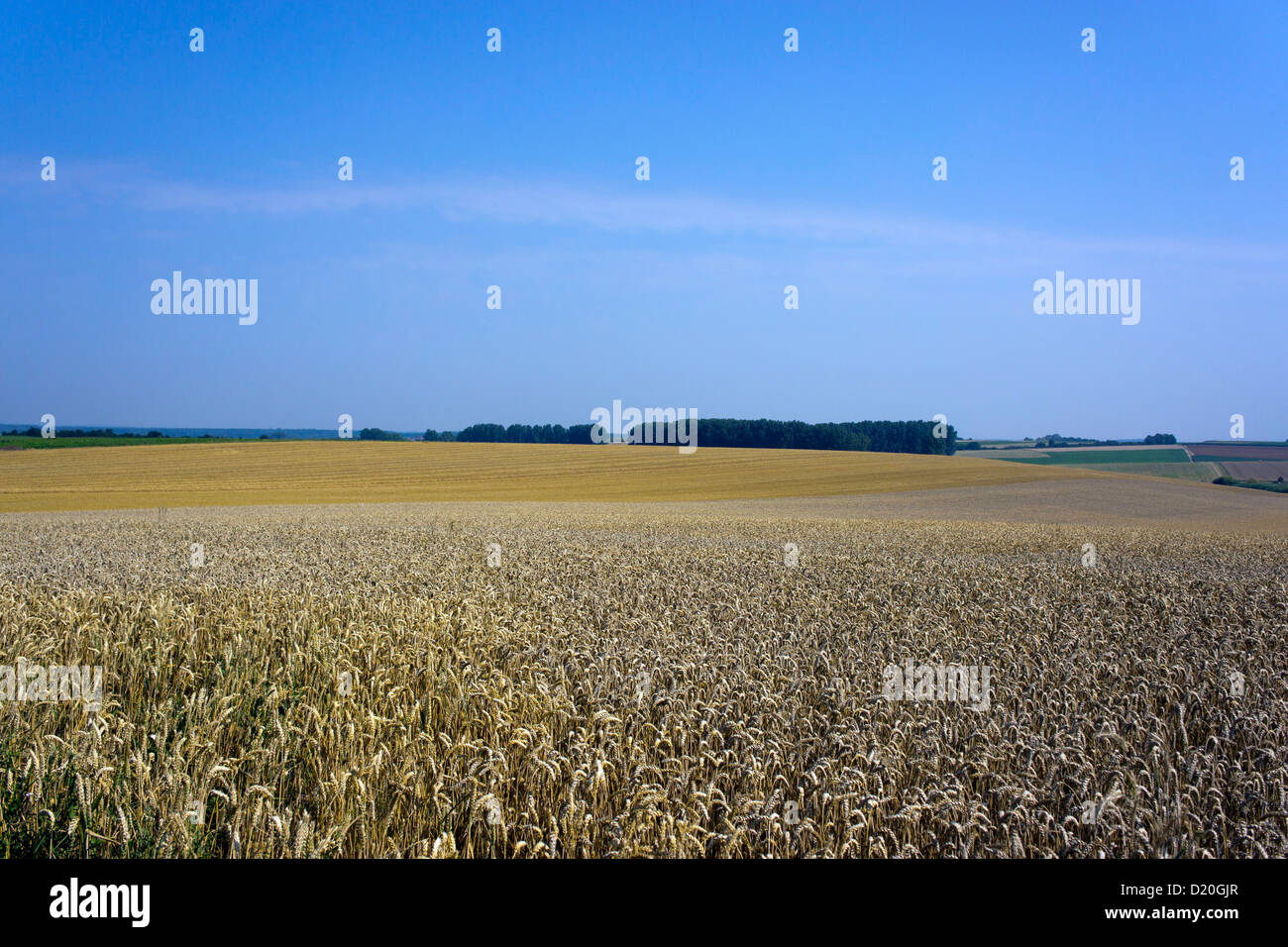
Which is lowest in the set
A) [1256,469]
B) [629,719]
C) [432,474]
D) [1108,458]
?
[1256,469]

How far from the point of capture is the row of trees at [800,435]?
10106cm

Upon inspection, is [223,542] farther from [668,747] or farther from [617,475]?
[617,475]

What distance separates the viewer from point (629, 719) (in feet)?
17.2

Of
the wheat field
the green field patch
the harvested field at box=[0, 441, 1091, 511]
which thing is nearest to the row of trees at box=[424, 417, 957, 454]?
the green field patch

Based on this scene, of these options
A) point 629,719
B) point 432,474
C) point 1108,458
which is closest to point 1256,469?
point 1108,458

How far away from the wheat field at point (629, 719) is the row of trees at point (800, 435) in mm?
89460

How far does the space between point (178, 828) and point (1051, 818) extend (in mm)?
3976

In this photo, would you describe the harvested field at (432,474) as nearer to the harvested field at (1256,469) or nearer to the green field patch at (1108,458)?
the harvested field at (1256,469)

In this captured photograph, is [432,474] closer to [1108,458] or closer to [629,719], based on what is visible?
[629,719]

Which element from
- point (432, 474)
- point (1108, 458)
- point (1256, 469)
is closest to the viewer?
point (432, 474)

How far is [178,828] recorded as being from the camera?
3344 millimetres

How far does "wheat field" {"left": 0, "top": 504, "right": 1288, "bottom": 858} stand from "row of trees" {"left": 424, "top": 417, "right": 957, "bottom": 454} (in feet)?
294

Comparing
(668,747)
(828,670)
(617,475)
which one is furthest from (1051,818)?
(617,475)

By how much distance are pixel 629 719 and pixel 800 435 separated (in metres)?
98.8
